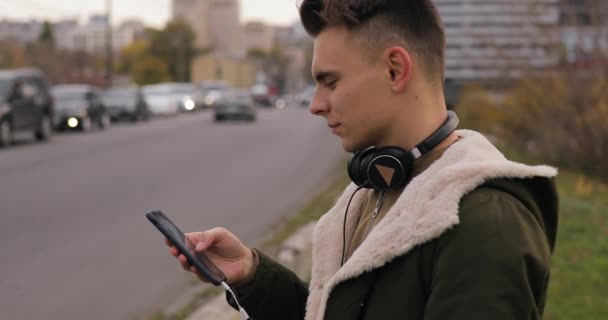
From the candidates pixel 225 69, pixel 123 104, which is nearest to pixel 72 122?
pixel 123 104

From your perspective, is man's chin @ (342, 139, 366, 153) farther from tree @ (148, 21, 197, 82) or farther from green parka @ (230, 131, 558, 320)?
tree @ (148, 21, 197, 82)

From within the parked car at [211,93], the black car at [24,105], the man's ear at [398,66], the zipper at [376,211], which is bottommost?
the parked car at [211,93]

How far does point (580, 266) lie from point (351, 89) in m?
5.68

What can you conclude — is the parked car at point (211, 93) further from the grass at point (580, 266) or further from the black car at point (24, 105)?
the grass at point (580, 266)

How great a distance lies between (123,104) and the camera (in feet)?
128

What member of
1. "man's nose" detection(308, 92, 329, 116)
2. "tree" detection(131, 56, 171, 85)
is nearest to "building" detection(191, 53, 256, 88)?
Answer: "tree" detection(131, 56, 171, 85)

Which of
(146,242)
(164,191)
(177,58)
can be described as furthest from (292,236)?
(177,58)

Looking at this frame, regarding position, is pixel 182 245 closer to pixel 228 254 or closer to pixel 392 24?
pixel 228 254

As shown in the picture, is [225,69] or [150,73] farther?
[225,69]

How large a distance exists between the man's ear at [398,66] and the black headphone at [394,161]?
126mm

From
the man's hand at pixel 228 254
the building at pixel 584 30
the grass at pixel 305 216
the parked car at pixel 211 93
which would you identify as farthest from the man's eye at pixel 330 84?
the parked car at pixel 211 93

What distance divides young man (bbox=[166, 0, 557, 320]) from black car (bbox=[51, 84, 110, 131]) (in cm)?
2839

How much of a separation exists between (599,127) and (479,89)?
16.2ft

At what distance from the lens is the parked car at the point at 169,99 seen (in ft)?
149
